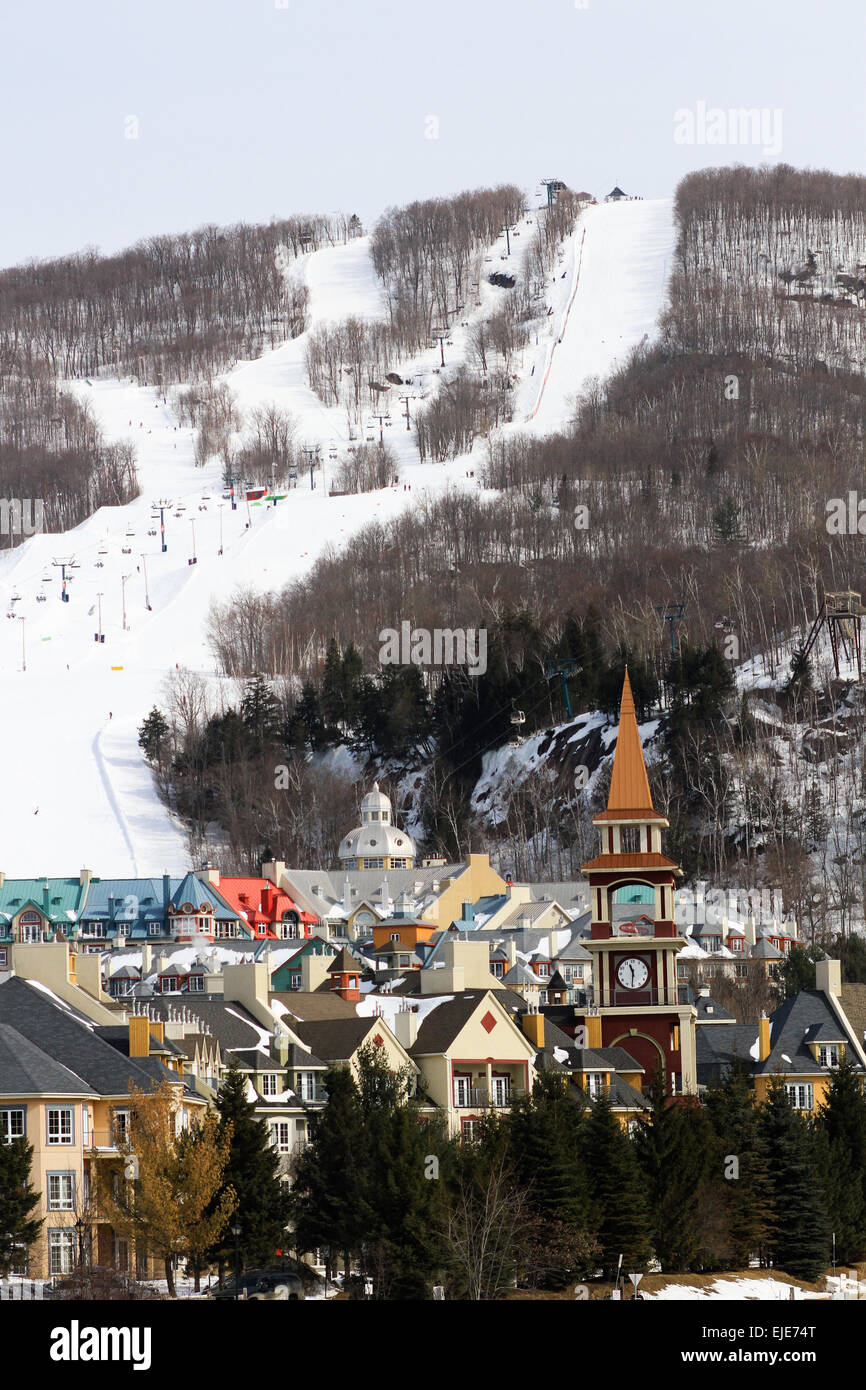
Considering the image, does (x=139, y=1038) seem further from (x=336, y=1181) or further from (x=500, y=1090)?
(x=500, y=1090)

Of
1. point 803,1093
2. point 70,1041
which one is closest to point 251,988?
point 70,1041

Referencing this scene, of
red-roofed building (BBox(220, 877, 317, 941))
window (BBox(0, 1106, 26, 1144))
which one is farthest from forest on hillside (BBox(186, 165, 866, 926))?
window (BBox(0, 1106, 26, 1144))

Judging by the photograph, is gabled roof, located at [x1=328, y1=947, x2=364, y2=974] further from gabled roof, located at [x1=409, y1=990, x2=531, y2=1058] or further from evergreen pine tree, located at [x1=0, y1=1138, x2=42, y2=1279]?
evergreen pine tree, located at [x1=0, y1=1138, x2=42, y2=1279]

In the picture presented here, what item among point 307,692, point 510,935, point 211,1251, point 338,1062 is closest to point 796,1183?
point 338,1062

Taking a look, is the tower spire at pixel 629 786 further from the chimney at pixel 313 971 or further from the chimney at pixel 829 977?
the chimney at pixel 313 971

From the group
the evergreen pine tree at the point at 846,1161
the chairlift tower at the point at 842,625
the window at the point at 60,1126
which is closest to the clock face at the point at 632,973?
the evergreen pine tree at the point at 846,1161

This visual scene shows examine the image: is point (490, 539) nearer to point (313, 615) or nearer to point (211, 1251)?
point (313, 615)
